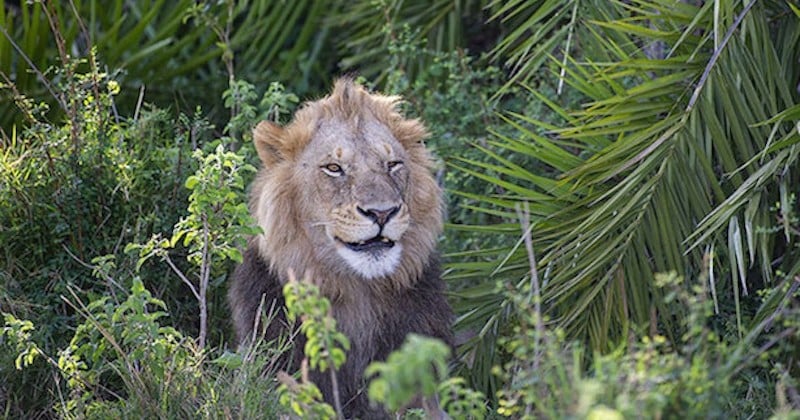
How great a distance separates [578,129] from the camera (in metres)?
5.49

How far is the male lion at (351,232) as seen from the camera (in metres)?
4.99

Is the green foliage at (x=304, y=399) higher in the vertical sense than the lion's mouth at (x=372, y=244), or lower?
lower

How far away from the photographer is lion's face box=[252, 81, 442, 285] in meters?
4.96

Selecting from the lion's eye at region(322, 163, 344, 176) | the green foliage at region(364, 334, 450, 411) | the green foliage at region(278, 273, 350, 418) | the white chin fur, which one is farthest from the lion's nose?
the green foliage at region(364, 334, 450, 411)

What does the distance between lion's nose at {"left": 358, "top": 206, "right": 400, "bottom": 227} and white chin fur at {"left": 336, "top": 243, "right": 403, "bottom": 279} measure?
0.12 m

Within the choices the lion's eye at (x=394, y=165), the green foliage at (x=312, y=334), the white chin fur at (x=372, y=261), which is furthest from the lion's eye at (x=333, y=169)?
the green foliage at (x=312, y=334)

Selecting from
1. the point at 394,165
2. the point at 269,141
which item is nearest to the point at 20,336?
the point at 269,141

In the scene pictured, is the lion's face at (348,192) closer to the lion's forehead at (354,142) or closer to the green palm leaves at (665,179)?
the lion's forehead at (354,142)

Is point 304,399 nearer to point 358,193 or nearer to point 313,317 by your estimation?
point 313,317

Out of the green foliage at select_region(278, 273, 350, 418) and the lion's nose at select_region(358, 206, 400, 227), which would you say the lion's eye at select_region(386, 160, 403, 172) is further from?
the green foliage at select_region(278, 273, 350, 418)

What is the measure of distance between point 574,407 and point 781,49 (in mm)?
3093

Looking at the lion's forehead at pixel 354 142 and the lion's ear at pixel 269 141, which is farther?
the lion's ear at pixel 269 141

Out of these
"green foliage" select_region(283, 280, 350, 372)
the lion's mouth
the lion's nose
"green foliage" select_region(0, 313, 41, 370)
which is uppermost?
"green foliage" select_region(283, 280, 350, 372)

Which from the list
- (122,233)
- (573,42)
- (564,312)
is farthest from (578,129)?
(122,233)
